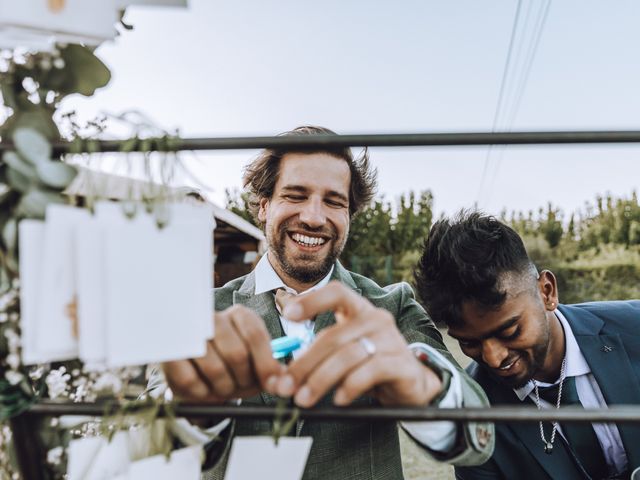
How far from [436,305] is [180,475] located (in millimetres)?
1348

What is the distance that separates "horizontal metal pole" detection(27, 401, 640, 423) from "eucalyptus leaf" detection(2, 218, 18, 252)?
0.76 ft

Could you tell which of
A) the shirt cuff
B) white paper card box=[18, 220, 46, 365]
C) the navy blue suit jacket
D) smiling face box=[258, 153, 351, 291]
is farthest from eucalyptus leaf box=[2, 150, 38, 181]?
the navy blue suit jacket

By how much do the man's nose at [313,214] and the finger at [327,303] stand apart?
1268 mm

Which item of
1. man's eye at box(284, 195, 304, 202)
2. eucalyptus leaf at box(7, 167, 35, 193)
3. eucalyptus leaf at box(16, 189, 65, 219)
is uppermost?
eucalyptus leaf at box(7, 167, 35, 193)

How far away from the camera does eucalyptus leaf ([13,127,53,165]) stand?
0.68 m

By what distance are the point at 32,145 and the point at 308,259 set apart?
55.0 inches

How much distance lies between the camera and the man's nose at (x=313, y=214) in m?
2.03

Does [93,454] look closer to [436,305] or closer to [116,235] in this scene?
[116,235]

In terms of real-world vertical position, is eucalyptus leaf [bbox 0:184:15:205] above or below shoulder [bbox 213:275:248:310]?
above

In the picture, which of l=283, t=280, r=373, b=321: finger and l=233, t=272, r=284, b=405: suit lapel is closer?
l=283, t=280, r=373, b=321: finger

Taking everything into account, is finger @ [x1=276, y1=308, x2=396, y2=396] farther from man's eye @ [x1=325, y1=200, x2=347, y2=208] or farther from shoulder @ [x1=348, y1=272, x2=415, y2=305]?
man's eye @ [x1=325, y1=200, x2=347, y2=208]

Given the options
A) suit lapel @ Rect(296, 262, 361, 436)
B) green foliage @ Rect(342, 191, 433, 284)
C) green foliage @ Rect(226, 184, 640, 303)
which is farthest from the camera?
green foliage @ Rect(342, 191, 433, 284)

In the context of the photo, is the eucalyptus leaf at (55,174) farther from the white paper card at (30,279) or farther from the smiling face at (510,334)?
the smiling face at (510,334)

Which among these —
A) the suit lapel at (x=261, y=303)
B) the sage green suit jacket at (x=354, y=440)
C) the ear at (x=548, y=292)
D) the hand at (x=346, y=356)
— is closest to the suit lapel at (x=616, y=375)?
the ear at (x=548, y=292)
